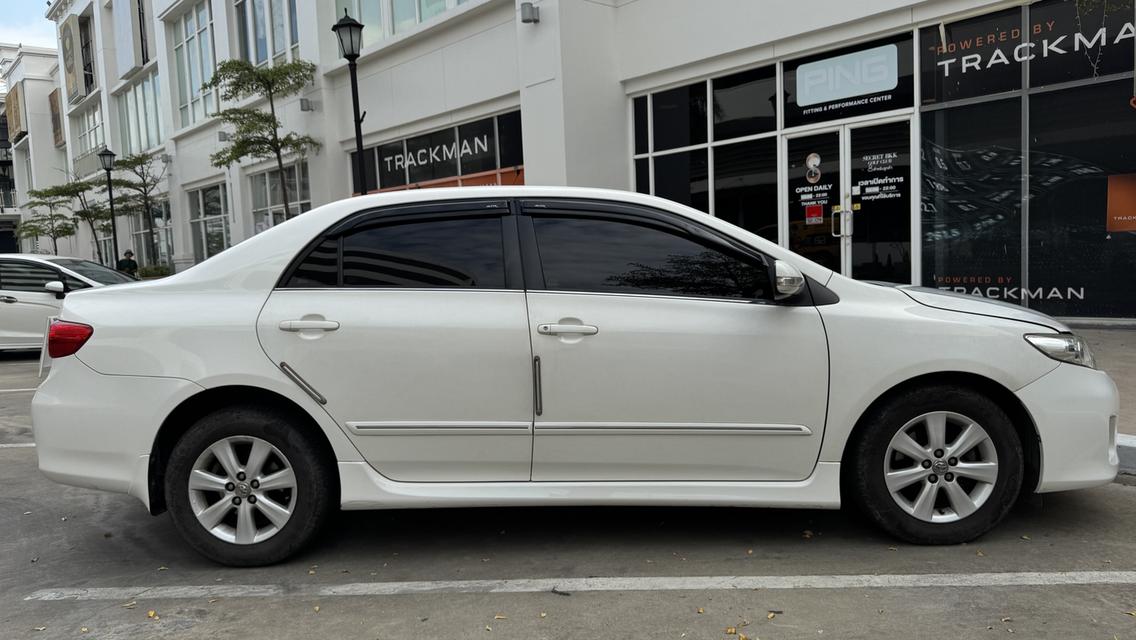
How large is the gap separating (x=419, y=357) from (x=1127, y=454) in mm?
4317

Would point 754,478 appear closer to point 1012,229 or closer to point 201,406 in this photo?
point 201,406

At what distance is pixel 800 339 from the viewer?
3561 mm

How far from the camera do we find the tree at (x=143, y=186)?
25.8 meters

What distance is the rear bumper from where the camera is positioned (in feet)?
11.7

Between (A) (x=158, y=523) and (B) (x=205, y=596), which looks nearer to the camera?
(B) (x=205, y=596)

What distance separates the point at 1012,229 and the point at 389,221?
334 inches

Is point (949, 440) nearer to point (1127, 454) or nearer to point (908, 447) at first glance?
point (908, 447)

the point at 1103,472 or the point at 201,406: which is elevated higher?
the point at 201,406

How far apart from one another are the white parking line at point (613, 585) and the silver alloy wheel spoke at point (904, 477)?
407mm

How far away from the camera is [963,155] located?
978 centimetres

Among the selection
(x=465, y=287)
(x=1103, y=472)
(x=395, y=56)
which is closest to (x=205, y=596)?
(x=465, y=287)

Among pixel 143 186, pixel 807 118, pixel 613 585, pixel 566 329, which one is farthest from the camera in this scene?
pixel 143 186

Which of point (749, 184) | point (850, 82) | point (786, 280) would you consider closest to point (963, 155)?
point (850, 82)

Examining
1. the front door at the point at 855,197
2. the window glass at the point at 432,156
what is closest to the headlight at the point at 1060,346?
the front door at the point at 855,197
